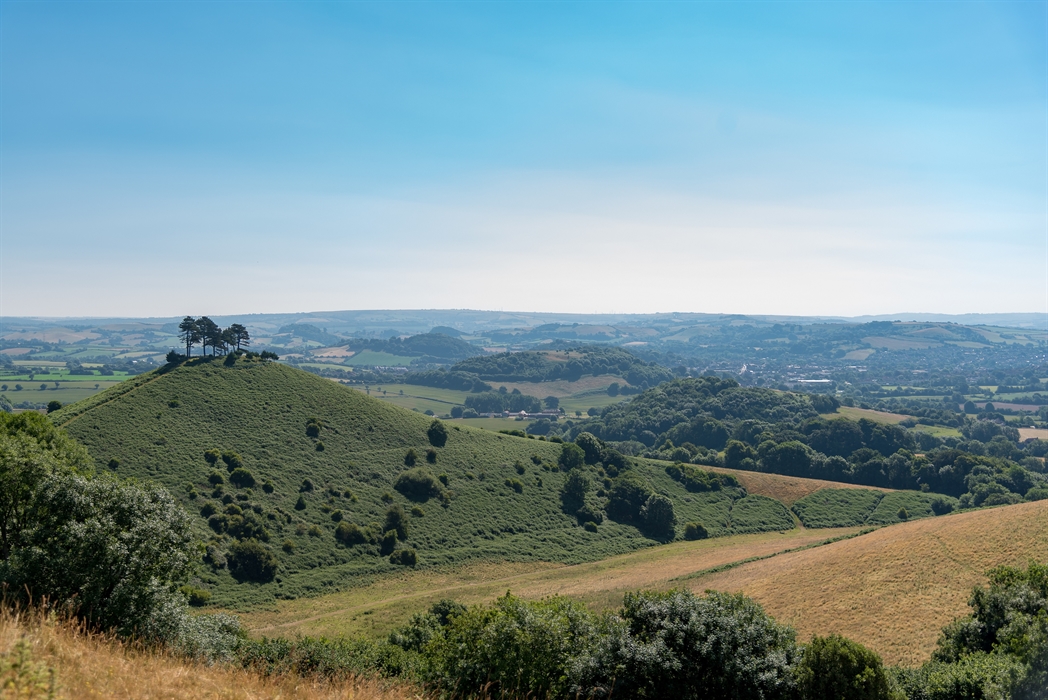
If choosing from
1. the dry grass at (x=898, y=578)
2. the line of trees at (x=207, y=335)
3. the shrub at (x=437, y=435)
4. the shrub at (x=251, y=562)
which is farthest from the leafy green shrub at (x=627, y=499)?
the line of trees at (x=207, y=335)

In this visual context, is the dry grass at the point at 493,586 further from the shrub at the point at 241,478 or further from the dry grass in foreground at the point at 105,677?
the dry grass in foreground at the point at 105,677

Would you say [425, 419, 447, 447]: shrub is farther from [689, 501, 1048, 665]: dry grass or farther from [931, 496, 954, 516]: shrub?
[931, 496, 954, 516]: shrub

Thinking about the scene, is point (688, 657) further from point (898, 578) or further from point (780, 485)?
point (780, 485)

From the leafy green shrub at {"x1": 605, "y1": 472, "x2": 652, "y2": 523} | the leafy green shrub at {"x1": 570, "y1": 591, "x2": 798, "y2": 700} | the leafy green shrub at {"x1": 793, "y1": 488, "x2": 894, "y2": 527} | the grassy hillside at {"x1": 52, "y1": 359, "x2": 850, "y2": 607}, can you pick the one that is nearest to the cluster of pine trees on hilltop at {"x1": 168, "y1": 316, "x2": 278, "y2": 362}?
the grassy hillside at {"x1": 52, "y1": 359, "x2": 850, "y2": 607}

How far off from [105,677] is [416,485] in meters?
72.6

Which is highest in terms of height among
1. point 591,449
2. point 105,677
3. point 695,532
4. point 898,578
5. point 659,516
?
point 105,677

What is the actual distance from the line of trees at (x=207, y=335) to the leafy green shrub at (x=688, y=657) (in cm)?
9240

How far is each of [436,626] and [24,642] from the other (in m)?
33.5

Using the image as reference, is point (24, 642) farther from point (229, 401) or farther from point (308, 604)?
point (229, 401)

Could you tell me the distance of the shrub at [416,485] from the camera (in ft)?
266

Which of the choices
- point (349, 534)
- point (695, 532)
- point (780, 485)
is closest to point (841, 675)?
point (349, 534)

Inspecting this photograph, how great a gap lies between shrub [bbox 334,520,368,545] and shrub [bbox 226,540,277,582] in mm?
9574

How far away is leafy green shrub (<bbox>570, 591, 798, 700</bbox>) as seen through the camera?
2177 centimetres

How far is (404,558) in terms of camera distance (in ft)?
222
